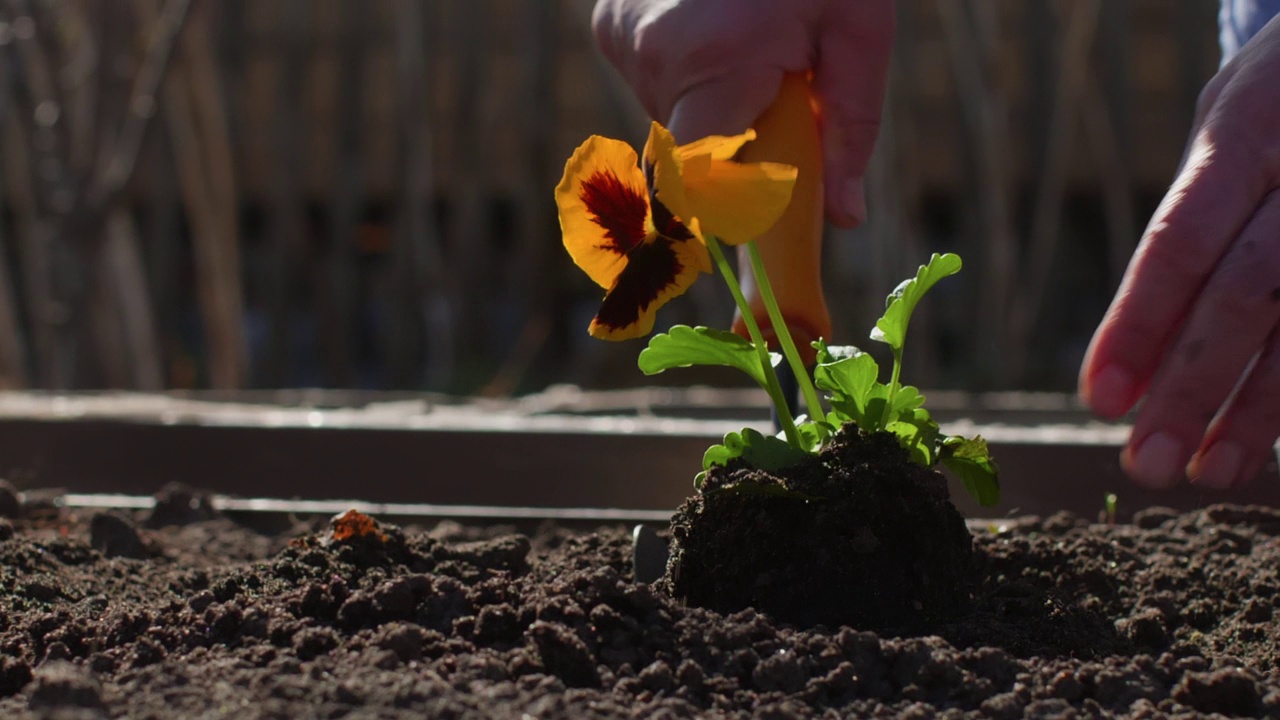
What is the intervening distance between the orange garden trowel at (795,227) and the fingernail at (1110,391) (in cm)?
27

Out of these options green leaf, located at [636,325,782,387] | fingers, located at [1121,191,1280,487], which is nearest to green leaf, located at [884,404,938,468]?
green leaf, located at [636,325,782,387]

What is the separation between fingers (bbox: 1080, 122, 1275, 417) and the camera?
714 mm

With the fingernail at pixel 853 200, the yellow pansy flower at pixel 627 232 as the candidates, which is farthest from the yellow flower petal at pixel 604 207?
the fingernail at pixel 853 200

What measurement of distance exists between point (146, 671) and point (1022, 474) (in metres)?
0.97

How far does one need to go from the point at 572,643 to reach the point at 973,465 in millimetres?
330

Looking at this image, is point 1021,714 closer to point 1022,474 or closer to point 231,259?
point 1022,474

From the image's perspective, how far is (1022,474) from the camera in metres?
1.41

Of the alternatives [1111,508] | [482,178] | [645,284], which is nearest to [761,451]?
[645,284]

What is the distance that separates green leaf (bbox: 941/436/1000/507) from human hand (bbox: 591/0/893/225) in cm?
21

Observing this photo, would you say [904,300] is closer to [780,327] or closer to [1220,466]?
[780,327]

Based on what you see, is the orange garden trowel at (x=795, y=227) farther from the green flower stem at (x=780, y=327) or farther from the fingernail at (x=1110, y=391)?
the fingernail at (x=1110, y=391)

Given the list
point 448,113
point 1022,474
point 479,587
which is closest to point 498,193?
point 448,113

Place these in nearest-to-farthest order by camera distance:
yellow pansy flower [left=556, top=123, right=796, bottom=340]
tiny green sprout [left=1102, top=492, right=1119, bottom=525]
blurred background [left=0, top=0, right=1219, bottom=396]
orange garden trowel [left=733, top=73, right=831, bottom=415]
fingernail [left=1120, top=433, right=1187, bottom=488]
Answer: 1. fingernail [left=1120, top=433, right=1187, bottom=488]
2. yellow pansy flower [left=556, top=123, right=796, bottom=340]
3. orange garden trowel [left=733, top=73, right=831, bottom=415]
4. tiny green sprout [left=1102, top=492, right=1119, bottom=525]
5. blurred background [left=0, top=0, right=1219, bottom=396]

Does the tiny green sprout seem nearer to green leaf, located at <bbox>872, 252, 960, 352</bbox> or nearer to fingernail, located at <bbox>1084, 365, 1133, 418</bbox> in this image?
green leaf, located at <bbox>872, 252, 960, 352</bbox>
